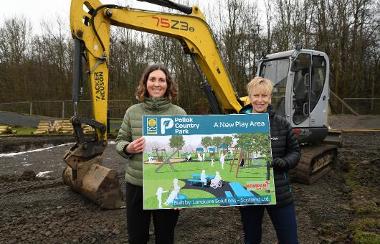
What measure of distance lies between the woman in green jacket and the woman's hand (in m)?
0.09

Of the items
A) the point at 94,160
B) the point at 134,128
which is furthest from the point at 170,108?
the point at 94,160

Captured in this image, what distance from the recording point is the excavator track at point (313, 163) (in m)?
7.54

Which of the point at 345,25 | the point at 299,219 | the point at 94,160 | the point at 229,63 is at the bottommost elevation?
the point at 299,219

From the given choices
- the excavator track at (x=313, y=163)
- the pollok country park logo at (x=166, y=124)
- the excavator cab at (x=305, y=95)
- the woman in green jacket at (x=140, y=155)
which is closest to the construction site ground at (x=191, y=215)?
the excavator track at (x=313, y=163)

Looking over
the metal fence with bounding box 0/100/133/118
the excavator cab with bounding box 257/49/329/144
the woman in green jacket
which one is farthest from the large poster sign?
the metal fence with bounding box 0/100/133/118

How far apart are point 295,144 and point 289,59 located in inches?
212

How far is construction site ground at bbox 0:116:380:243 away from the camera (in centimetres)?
475

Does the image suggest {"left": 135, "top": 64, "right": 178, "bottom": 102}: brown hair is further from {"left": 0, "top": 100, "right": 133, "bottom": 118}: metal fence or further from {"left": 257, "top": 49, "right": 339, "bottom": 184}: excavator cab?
{"left": 0, "top": 100, "right": 133, "bottom": 118}: metal fence

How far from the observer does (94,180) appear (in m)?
5.97

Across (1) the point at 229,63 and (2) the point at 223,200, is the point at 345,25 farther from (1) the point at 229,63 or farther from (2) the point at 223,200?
(2) the point at 223,200

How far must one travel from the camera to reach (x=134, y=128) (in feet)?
9.64

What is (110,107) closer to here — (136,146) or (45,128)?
(45,128)

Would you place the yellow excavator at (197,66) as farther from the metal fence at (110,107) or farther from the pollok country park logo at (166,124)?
the metal fence at (110,107)

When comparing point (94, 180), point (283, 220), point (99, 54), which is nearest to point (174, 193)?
point (283, 220)
